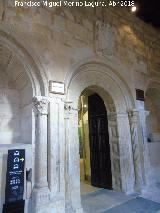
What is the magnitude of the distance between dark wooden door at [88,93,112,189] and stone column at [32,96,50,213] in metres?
2.03

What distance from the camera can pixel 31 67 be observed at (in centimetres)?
330

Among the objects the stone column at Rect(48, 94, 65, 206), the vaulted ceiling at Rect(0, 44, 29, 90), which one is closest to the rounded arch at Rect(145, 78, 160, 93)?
the stone column at Rect(48, 94, 65, 206)

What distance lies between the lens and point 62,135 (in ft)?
11.0

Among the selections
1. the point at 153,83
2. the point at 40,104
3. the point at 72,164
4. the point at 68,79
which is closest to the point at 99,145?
the point at 72,164

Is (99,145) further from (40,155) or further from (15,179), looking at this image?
(15,179)

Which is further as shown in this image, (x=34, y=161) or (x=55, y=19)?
(x=55, y=19)

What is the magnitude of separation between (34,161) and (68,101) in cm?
127

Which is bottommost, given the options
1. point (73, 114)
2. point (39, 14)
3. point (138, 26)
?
point (73, 114)

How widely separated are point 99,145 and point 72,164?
5.13 ft

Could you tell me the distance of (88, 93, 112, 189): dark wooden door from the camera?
465 centimetres

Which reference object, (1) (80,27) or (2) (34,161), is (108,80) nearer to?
(1) (80,27)

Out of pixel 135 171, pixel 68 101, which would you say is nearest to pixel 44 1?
pixel 68 101

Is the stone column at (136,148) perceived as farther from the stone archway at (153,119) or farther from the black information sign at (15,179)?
the black information sign at (15,179)

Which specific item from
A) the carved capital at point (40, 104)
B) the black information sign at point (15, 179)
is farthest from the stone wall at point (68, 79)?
the black information sign at point (15, 179)
